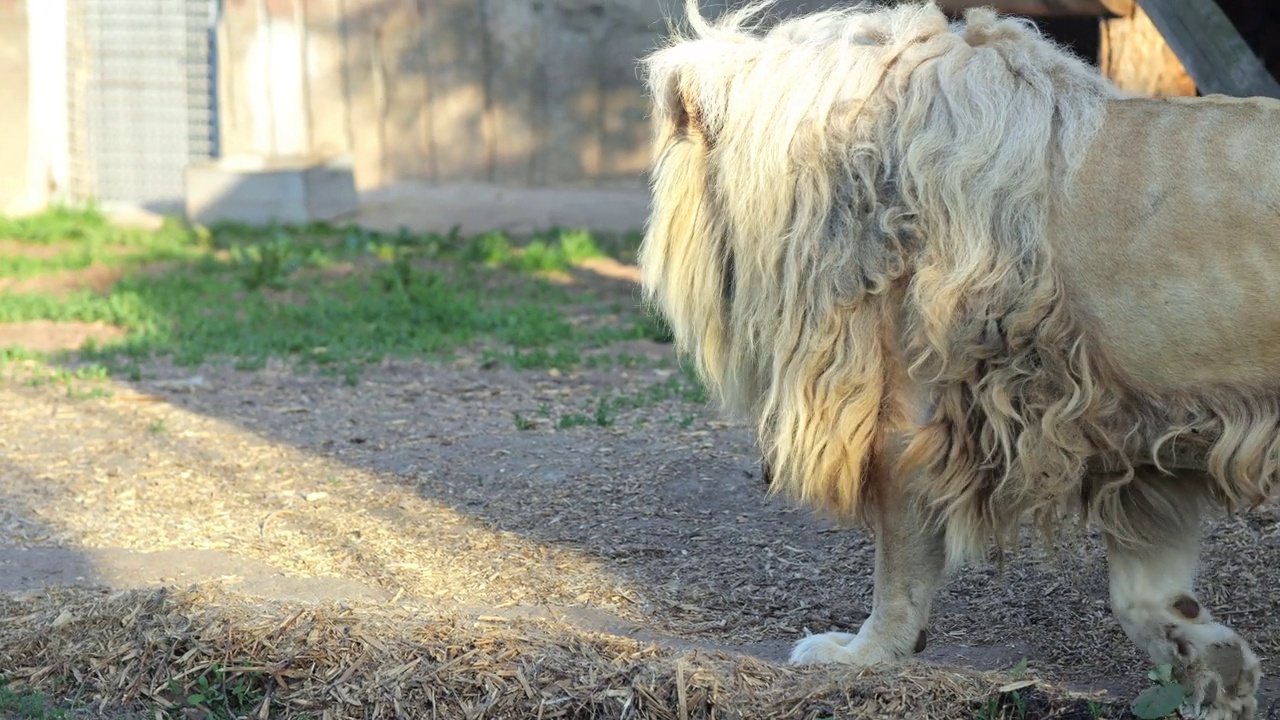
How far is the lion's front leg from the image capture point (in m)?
3.31

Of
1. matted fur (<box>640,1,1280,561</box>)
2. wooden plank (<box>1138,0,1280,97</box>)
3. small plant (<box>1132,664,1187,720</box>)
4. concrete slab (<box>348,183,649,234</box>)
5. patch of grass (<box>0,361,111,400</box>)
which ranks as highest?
wooden plank (<box>1138,0,1280,97</box>)

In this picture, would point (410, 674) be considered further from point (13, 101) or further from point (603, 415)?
point (13, 101)

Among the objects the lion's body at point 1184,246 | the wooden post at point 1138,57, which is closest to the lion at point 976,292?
the lion's body at point 1184,246

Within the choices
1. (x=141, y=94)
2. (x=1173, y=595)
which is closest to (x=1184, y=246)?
(x=1173, y=595)

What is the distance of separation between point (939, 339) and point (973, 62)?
0.65 metres

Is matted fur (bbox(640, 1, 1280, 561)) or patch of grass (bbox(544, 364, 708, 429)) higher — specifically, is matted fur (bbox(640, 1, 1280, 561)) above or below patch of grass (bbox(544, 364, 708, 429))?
above

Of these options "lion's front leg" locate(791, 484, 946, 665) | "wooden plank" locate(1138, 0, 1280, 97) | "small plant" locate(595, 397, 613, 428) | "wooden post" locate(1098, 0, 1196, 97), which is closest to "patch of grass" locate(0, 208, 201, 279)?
"small plant" locate(595, 397, 613, 428)

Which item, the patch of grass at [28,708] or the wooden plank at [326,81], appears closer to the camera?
the patch of grass at [28,708]

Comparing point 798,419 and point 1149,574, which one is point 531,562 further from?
point 1149,574

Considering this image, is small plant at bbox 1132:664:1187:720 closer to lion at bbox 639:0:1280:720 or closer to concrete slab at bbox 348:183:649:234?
lion at bbox 639:0:1280:720

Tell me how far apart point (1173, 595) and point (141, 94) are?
12.0m

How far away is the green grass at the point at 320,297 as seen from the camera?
728cm

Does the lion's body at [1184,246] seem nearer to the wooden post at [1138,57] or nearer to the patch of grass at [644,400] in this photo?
the patch of grass at [644,400]

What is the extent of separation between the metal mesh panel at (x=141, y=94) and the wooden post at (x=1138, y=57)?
8969mm
